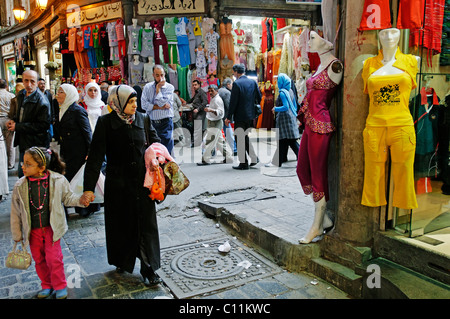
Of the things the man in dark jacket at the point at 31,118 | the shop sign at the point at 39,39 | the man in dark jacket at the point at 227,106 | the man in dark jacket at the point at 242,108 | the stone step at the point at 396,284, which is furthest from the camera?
the shop sign at the point at 39,39

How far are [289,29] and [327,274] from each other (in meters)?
11.1

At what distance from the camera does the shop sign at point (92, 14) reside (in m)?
12.3

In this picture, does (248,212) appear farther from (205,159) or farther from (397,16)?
(205,159)

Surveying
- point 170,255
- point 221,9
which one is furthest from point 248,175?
point 221,9

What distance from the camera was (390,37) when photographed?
3266 mm

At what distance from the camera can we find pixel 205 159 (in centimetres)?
902

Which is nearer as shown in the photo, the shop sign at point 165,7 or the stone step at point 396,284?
the stone step at point 396,284

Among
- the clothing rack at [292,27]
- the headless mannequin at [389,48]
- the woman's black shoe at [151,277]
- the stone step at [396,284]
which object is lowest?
the woman's black shoe at [151,277]

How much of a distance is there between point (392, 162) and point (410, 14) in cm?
132

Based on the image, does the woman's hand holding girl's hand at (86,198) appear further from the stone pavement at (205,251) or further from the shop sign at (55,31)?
the shop sign at (55,31)

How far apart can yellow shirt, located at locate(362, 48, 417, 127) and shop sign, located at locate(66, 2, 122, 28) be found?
1076cm

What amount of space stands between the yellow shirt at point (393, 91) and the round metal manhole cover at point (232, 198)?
2.87 m

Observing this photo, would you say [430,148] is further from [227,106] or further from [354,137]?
[227,106]

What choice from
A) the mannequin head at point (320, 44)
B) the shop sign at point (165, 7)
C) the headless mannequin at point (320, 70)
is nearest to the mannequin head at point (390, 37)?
the headless mannequin at point (320, 70)
